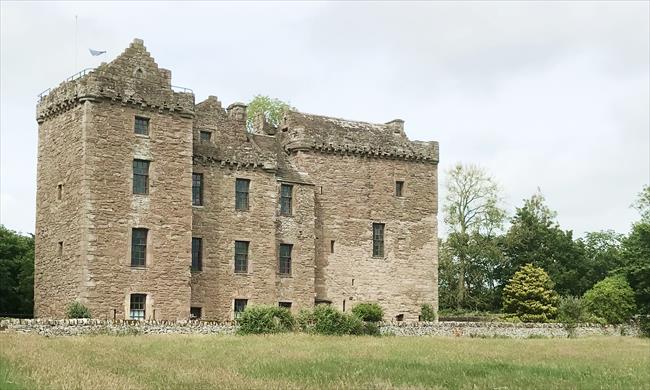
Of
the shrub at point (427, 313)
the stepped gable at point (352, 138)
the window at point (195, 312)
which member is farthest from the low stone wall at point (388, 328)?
the stepped gable at point (352, 138)

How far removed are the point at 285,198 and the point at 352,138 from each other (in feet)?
19.3

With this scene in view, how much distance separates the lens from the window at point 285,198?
153 ft

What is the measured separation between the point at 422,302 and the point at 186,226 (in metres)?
15.9

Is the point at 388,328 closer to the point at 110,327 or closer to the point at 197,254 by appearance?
the point at 197,254

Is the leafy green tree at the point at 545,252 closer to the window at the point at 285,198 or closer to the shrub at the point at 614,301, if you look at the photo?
the shrub at the point at 614,301

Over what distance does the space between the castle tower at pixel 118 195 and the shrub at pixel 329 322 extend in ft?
18.2

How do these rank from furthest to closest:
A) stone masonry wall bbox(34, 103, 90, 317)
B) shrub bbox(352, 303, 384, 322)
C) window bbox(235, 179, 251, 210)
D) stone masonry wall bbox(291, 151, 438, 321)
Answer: stone masonry wall bbox(291, 151, 438, 321) < window bbox(235, 179, 251, 210) < shrub bbox(352, 303, 384, 322) < stone masonry wall bbox(34, 103, 90, 317)

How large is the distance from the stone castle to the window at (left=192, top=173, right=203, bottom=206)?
0.39 feet

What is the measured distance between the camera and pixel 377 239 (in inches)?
1984

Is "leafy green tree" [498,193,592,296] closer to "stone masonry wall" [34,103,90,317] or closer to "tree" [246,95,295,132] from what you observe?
"tree" [246,95,295,132]

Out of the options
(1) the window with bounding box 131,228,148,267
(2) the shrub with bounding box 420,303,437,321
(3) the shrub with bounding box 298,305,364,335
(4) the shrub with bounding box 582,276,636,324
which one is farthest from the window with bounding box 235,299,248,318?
(4) the shrub with bounding box 582,276,636,324

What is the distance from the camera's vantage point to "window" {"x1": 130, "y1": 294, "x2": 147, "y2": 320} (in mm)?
39500

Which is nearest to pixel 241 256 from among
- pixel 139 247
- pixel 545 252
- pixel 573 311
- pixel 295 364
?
pixel 139 247

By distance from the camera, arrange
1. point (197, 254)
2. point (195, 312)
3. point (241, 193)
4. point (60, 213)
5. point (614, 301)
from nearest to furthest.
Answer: point (60, 213), point (195, 312), point (197, 254), point (241, 193), point (614, 301)
